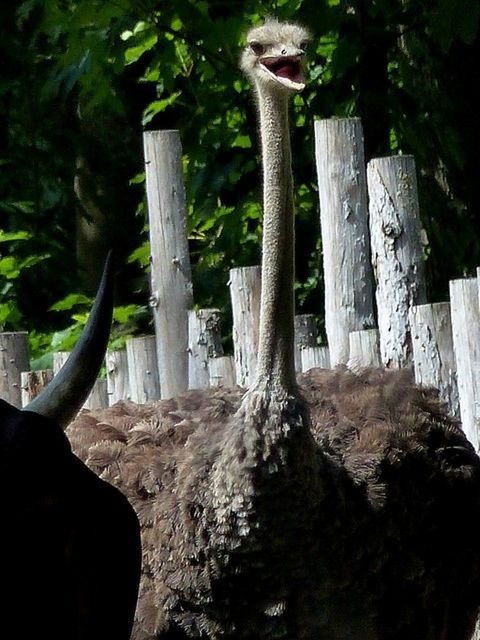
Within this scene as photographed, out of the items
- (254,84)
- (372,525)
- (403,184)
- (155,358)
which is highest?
(254,84)

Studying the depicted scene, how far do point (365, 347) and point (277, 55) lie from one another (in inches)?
36.6

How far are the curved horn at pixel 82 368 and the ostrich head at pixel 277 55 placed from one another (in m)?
1.66

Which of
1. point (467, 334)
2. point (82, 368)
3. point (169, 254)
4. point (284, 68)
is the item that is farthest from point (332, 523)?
point (82, 368)

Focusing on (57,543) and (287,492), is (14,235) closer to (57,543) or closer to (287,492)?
(287,492)

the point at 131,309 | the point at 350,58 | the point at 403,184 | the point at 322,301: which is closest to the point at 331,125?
the point at 403,184

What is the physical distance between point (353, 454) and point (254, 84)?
3.55 ft

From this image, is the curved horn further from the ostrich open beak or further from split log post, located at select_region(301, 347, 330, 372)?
split log post, located at select_region(301, 347, 330, 372)

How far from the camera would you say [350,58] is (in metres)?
5.48

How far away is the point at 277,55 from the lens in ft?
13.8

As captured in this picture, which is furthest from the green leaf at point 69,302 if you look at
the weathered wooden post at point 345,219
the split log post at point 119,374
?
the weathered wooden post at point 345,219

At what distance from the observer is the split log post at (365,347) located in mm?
4617

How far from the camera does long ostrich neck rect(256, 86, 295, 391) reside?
4.08 m

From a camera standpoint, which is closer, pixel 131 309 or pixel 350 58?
pixel 350 58

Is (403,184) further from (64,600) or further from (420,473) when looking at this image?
(64,600)
